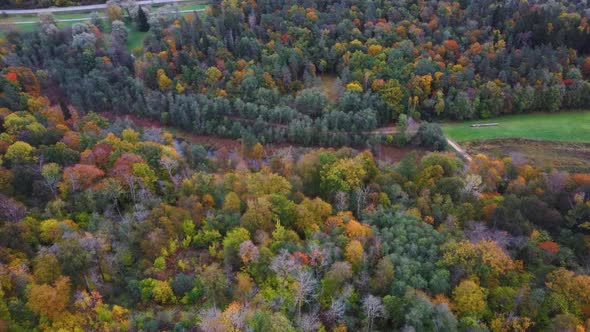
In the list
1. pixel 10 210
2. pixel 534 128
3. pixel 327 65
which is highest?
pixel 327 65

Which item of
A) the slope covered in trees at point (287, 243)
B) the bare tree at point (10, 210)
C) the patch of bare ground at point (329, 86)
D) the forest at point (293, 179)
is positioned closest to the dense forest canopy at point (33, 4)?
the forest at point (293, 179)

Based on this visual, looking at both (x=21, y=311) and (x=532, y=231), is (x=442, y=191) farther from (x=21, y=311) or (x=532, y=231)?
(x=21, y=311)

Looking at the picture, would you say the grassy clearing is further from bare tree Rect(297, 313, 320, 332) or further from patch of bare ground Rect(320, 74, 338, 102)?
bare tree Rect(297, 313, 320, 332)

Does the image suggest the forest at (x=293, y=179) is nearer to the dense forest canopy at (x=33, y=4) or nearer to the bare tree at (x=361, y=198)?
the bare tree at (x=361, y=198)

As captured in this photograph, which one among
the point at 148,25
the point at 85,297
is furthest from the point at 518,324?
the point at 148,25

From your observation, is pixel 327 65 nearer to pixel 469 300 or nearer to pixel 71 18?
pixel 469 300

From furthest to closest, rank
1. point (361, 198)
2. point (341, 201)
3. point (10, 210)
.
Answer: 1. point (361, 198)
2. point (341, 201)
3. point (10, 210)

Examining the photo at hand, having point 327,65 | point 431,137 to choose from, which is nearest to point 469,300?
point 431,137
